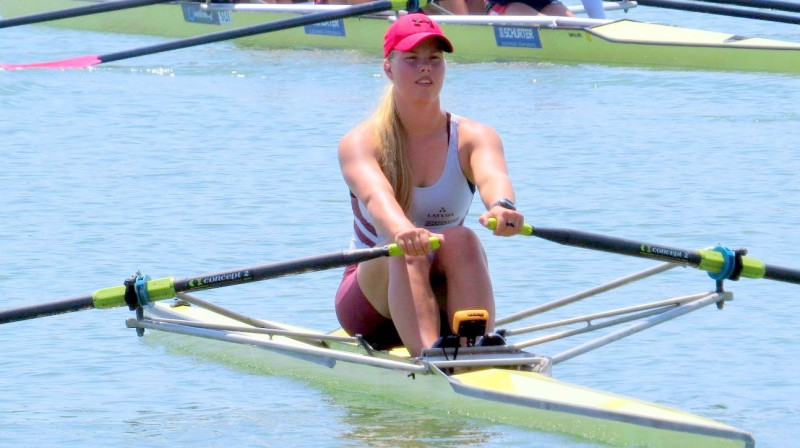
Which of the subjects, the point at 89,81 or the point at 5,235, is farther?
the point at 89,81

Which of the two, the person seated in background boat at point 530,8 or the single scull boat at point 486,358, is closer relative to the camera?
the single scull boat at point 486,358

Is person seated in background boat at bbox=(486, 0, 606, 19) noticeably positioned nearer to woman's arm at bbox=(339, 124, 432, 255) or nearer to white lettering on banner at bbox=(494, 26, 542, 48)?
white lettering on banner at bbox=(494, 26, 542, 48)

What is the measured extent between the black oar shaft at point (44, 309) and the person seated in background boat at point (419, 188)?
80 cm

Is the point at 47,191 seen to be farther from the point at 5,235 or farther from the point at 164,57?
the point at 164,57

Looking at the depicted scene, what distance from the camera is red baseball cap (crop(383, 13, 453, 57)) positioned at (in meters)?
4.05

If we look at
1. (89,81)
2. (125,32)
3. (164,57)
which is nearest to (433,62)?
(89,81)

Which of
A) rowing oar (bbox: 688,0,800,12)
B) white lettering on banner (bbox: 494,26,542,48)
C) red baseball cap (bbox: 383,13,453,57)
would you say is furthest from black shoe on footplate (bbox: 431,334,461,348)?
white lettering on banner (bbox: 494,26,542,48)

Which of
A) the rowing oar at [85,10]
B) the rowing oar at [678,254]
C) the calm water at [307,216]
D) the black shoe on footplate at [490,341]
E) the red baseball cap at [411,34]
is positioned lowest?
the calm water at [307,216]

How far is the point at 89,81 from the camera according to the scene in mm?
11867

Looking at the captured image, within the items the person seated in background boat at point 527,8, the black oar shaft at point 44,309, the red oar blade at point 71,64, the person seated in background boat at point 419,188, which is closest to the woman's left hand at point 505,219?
the person seated in background boat at point 419,188

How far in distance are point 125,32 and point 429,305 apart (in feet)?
38.3

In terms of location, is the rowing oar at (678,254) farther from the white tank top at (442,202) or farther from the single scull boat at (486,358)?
the white tank top at (442,202)

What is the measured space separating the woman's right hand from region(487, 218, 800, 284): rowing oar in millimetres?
176

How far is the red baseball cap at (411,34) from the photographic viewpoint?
405 cm
